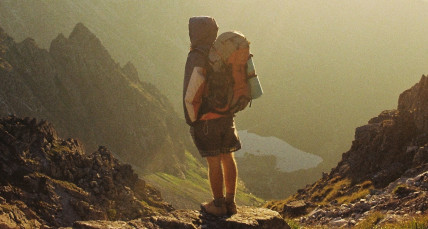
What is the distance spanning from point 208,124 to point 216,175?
126 centimetres

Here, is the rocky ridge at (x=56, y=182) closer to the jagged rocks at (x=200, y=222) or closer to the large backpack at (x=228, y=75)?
the jagged rocks at (x=200, y=222)

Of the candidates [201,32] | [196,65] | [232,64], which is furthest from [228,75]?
[201,32]

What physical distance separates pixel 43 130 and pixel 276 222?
63448mm

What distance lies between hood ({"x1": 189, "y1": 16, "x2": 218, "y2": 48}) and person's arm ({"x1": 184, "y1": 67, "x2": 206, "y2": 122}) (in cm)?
84

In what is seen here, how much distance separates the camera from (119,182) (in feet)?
227

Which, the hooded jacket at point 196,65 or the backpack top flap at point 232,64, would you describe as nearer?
the hooded jacket at point 196,65

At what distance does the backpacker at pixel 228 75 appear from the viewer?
945cm

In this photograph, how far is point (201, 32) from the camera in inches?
384

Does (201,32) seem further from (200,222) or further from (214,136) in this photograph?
(200,222)

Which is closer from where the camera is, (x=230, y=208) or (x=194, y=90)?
(x=194, y=90)

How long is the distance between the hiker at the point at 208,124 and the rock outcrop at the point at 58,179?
2401 centimetres

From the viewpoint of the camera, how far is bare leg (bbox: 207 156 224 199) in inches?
388

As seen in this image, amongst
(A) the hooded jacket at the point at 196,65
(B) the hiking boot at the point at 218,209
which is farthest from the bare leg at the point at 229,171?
(A) the hooded jacket at the point at 196,65

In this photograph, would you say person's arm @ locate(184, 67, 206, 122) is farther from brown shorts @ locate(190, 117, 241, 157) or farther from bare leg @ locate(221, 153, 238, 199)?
bare leg @ locate(221, 153, 238, 199)
